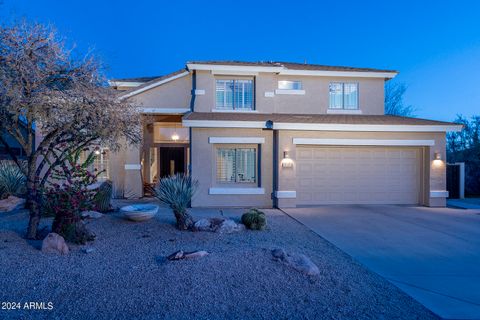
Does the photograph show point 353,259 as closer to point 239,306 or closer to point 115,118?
point 239,306

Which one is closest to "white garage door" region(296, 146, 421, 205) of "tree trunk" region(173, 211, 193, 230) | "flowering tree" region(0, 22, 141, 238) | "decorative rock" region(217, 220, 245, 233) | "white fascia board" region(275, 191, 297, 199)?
"white fascia board" region(275, 191, 297, 199)

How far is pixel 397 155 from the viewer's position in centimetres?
1261

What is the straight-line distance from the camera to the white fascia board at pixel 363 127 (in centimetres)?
1152

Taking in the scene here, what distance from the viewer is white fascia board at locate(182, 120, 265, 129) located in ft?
37.5

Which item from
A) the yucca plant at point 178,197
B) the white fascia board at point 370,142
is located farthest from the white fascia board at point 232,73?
the yucca plant at point 178,197

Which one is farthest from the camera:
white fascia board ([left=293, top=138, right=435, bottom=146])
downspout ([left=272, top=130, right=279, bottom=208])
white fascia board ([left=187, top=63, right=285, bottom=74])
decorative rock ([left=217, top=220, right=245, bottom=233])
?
white fascia board ([left=187, top=63, right=285, bottom=74])

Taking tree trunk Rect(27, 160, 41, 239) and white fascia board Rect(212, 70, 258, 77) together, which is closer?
tree trunk Rect(27, 160, 41, 239)

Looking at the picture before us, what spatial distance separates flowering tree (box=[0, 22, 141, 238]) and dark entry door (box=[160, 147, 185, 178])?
1014 centimetres

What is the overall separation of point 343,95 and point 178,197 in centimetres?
1117

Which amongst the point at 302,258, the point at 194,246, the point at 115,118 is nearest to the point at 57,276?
the point at 194,246

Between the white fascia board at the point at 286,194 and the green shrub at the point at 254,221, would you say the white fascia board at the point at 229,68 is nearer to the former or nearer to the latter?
the white fascia board at the point at 286,194

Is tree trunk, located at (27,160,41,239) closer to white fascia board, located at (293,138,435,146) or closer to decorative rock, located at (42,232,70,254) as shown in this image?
decorative rock, located at (42,232,70,254)

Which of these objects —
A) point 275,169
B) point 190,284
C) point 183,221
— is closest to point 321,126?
point 275,169

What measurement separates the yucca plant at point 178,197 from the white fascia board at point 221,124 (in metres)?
3.55
